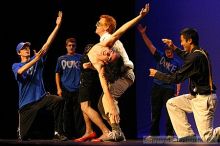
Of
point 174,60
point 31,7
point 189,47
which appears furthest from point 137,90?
point 189,47

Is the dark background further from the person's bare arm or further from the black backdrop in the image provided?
the person's bare arm

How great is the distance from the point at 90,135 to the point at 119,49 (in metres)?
1.07

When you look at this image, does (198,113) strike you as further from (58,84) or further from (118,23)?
(118,23)

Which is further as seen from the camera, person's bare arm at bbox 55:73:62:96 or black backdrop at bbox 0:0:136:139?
black backdrop at bbox 0:0:136:139

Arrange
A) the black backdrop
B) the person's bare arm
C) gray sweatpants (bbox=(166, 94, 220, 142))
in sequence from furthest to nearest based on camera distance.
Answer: the black backdrop → the person's bare arm → gray sweatpants (bbox=(166, 94, 220, 142))

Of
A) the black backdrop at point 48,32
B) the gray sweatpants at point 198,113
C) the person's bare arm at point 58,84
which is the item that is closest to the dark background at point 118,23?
the black backdrop at point 48,32

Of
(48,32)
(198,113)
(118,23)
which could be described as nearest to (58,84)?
(48,32)

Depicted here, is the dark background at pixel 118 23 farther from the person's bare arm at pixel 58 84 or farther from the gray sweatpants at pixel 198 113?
the gray sweatpants at pixel 198 113

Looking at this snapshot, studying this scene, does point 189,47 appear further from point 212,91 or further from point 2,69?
point 2,69

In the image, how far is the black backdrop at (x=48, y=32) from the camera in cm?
728

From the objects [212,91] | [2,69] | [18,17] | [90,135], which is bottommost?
[90,135]

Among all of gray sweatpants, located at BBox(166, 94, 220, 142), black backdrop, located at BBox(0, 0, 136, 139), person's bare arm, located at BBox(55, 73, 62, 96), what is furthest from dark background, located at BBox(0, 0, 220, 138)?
gray sweatpants, located at BBox(166, 94, 220, 142)

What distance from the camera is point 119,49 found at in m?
5.26

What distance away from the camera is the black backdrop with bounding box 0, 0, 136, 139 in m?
7.28
